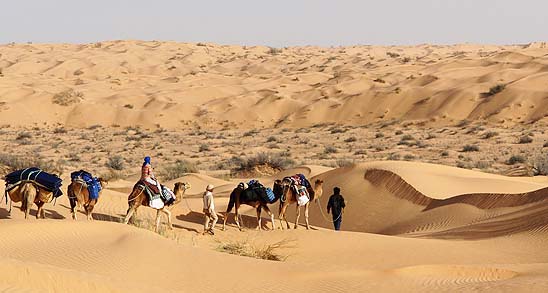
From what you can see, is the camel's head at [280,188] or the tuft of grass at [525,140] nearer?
the camel's head at [280,188]

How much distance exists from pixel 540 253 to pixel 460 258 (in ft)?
4.71

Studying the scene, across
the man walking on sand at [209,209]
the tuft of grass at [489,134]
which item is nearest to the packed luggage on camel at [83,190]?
the man walking on sand at [209,209]

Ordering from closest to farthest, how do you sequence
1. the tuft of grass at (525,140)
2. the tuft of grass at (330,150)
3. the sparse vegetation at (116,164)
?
Result: the sparse vegetation at (116,164) → the tuft of grass at (525,140) → the tuft of grass at (330,150)

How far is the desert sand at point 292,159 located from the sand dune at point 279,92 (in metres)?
0.21

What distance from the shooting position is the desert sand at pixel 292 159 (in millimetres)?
9000

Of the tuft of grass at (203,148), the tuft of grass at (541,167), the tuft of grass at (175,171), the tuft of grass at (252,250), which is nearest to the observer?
the tuft of grass at (252,250)

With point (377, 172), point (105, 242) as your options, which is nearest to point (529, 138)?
point (377, 172)

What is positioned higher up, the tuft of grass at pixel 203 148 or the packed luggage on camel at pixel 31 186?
the packed luggage on camel at pixel 31 186

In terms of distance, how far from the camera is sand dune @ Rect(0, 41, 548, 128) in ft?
167

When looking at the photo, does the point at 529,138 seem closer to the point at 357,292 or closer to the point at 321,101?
the point at 321,101

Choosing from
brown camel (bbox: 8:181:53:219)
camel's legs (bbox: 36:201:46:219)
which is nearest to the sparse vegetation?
→ camel's legs (bbox: 36:201:46:219)

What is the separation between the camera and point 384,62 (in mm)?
80188

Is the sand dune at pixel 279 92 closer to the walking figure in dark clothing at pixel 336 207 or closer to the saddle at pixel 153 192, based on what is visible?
the walking figure in dark clothing at pixel 336 207

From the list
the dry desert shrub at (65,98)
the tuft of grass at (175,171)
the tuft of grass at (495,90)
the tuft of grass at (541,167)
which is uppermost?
the tuft of grass at (495,90)
